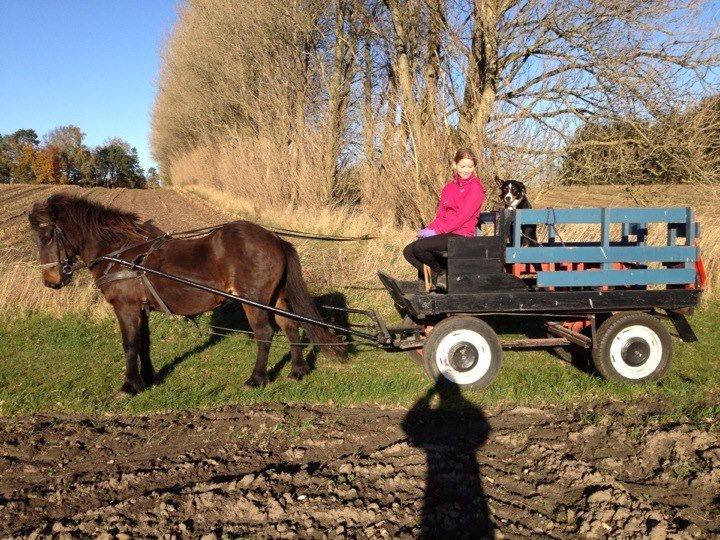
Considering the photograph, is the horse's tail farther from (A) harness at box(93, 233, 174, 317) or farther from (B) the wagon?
(A) harness at box(93, 233, 174, 317)

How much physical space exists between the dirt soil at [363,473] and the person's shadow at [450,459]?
0.01 m

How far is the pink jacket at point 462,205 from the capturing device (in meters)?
4.57

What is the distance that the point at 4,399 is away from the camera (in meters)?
4.77

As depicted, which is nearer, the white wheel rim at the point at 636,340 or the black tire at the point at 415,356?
the white wheel rim at the point at 636,340

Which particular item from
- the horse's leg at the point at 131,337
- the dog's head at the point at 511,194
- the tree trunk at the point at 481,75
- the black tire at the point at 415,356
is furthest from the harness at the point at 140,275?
the tree trunk at the point at 481,75

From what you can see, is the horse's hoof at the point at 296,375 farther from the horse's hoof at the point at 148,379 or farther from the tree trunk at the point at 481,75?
the tree trunk at the point at 481,75

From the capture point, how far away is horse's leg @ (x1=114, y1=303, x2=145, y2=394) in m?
4.93

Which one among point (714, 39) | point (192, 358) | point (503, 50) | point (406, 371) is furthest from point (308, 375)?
point (714, 39)

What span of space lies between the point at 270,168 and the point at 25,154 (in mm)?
78031

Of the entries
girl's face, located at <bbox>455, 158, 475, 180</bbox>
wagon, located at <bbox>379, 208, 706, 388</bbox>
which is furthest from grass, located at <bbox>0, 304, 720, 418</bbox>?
girl's face, located at <bbox>455, 158, 475, 180</bbox>

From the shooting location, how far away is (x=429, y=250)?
4688 millimetres

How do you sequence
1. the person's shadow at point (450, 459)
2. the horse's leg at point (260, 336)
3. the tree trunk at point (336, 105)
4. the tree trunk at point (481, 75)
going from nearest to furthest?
1. the person's shadow at point (450, 459)
2. the horse's leg at point (260, 336)
3. the tree trunk at point (481, 75)
4. the tree trunk at point (336, 105)

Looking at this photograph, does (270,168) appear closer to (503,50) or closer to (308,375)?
(503,50)

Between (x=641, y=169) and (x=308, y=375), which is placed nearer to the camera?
(x=308, y=375)
